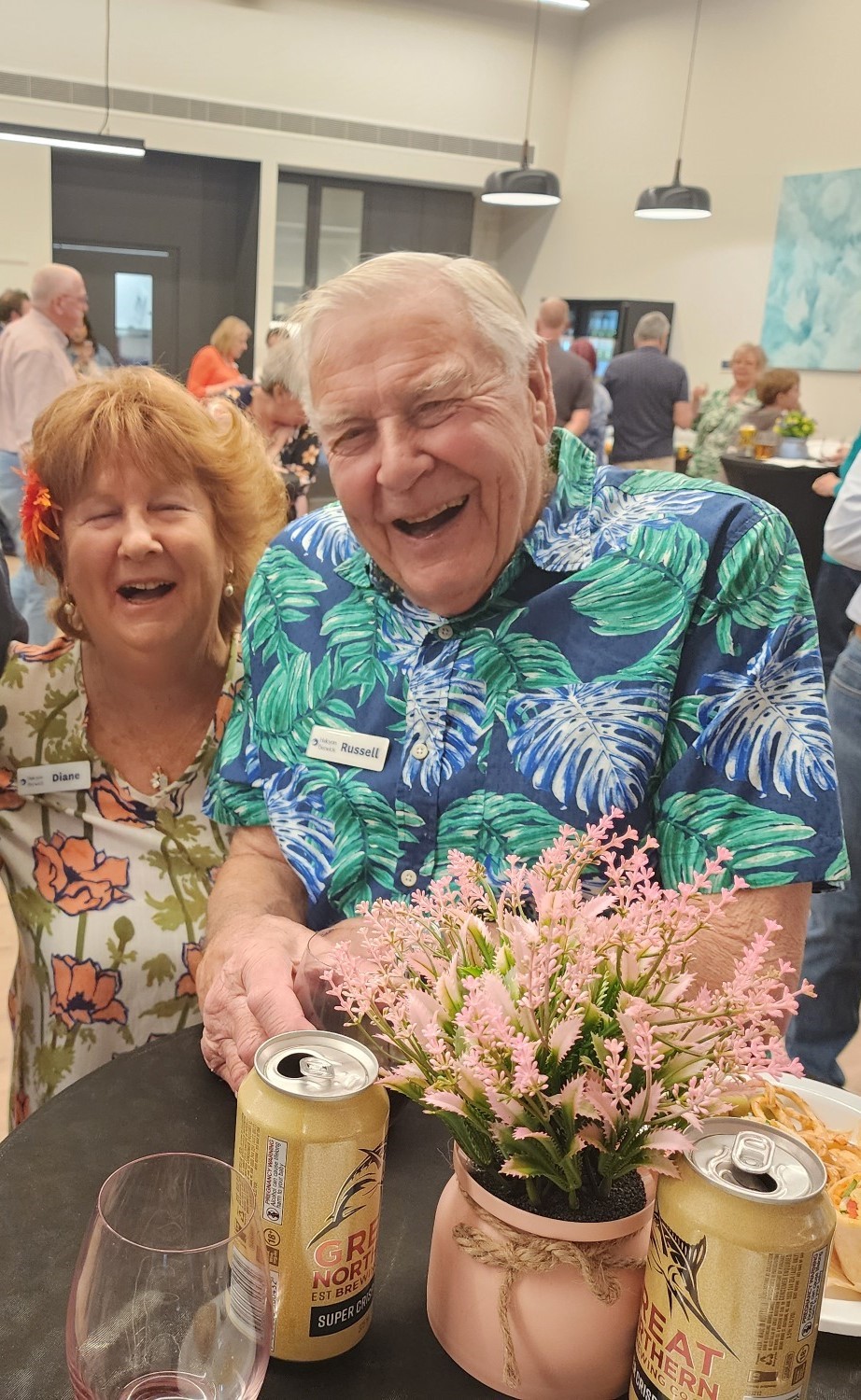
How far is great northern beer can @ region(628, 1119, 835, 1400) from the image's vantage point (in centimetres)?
67

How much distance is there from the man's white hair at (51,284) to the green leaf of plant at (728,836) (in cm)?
592

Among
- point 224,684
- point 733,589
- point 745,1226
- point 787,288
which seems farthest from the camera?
point 787,288

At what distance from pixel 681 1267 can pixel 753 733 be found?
800 millimetres

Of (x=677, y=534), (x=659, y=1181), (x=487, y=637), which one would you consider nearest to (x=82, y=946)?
(x=487, y=637)

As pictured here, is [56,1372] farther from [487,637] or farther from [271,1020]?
[487,637]

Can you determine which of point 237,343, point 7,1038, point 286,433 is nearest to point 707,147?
point 237,343

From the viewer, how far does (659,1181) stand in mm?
728

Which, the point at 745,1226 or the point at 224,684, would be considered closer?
the point at 745,1226

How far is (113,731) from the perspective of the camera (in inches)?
79.3

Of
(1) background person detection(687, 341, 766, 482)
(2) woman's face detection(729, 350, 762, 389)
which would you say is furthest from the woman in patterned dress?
(2) woman's face detection(729, 350, 762, 389)

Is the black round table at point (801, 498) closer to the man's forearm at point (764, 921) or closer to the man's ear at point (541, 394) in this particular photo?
the man's ear at point (541, 394)

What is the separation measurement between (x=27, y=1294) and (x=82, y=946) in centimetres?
96

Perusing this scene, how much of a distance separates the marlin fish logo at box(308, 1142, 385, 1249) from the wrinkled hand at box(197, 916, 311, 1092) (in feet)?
0.85

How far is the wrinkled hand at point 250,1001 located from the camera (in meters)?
1.12
